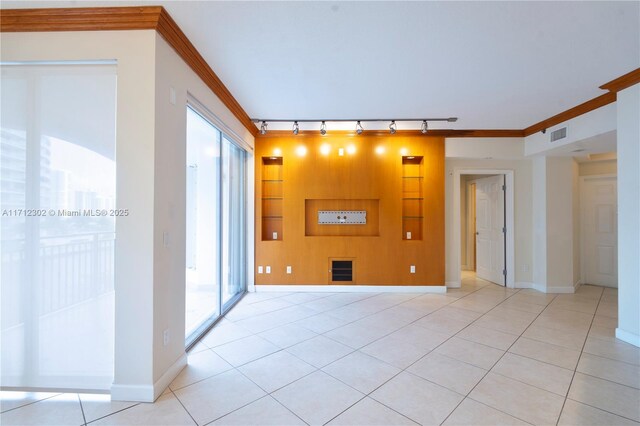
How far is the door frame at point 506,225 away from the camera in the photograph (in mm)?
4750

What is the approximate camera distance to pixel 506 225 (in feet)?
16.0

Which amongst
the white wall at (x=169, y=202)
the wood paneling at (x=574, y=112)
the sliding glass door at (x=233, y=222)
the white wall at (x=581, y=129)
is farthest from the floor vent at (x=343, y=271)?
the wood paneling at (x=574, y=112)

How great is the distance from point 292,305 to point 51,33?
3.68 meters

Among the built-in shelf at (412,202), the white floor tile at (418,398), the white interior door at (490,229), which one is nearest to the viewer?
the white floor tile at (418,398)

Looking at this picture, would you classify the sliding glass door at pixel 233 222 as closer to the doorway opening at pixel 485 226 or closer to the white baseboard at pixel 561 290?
the doorway opening at pixel 485 226

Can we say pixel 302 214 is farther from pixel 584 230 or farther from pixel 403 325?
pixel 584 230

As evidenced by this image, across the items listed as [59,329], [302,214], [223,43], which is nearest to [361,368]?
[59,329]

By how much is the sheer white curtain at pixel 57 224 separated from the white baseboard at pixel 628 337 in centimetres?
489

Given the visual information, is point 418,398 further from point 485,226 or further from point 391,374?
point 485,226

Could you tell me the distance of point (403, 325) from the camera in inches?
125

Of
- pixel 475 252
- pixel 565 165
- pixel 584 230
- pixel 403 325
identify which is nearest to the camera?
pixel 403 325

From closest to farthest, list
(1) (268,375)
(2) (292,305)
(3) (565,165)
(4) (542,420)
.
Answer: (4) (542,420), (1) (268,375), (2) (292,305), (3) (565,165)

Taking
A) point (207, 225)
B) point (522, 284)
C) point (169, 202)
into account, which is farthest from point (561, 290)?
point (169, 202)

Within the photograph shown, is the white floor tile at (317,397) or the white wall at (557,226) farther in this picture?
the white wall at (557,226)
